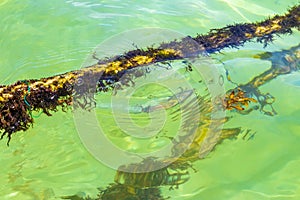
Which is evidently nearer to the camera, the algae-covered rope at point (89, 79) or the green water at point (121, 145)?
the algae-covered rope at point (89, 79)

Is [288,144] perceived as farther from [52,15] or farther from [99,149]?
[52,15]

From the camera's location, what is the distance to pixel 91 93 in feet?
10.5

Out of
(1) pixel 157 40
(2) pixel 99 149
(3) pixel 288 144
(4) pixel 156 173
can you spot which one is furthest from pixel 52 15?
(3) pixel 288 144

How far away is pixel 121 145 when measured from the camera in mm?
3744

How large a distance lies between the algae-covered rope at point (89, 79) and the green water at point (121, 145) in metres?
0.58

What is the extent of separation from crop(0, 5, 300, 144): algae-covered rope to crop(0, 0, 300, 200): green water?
0.58 meters

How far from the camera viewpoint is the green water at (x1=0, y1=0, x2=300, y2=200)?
3.34m

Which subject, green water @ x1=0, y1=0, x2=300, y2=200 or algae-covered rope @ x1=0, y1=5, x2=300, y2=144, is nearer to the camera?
algae-covered rope @ x1=0, y1=5, x2=300, y2=144

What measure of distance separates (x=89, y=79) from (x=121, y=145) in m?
0.86

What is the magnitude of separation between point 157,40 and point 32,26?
1.86 metres

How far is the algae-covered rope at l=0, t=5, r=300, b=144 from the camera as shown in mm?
2832

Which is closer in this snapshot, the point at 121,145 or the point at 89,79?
the point at 89,79

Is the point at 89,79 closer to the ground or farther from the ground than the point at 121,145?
farther from the ground

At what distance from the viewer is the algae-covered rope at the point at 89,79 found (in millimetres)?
2832
